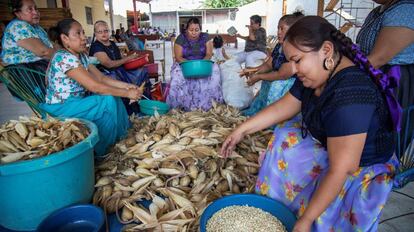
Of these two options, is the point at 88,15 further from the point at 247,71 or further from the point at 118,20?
the point at 247,71

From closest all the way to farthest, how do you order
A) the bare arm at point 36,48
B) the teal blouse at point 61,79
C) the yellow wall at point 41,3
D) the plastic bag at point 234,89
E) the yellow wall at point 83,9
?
1. the teal blouse at point 61,79
2. the bare arm at point 36,48
3. the plastic bag at point 234,89
4. the yellow wall at point 41,3
5. the yellow wall at point 83,9

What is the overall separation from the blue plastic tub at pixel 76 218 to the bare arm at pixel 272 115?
2.67 ft

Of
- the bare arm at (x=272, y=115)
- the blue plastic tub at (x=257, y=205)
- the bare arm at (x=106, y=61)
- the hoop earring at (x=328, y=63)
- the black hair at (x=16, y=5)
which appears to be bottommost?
the blue plastic tub at (x=257, y=205)

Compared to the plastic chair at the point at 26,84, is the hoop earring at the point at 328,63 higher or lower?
higher

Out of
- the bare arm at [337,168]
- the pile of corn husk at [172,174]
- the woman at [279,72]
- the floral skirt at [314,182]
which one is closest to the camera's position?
the bare arm at [337,168]

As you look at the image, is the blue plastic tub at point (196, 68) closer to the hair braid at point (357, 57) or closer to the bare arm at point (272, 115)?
the bare arm at point (272, 115)

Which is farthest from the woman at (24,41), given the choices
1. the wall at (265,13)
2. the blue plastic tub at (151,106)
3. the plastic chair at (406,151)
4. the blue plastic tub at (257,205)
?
the wall at (265,13)

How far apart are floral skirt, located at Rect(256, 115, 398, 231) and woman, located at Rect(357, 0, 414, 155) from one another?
1.30 feet

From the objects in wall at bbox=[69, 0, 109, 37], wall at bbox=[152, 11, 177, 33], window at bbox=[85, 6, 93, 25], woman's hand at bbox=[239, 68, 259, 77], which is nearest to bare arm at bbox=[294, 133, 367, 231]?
woman's hand at bbox=[239, 68, 259, 77]

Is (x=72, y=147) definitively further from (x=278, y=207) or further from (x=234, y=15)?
(x=234, y=15)

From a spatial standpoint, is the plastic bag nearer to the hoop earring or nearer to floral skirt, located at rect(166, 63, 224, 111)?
floral skirt, located at rect(166, 63, 224, 111)

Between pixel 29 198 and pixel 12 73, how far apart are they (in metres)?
1.53

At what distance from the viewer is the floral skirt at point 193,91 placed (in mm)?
3641

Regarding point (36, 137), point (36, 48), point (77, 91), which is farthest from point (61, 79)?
point (36, 48)
